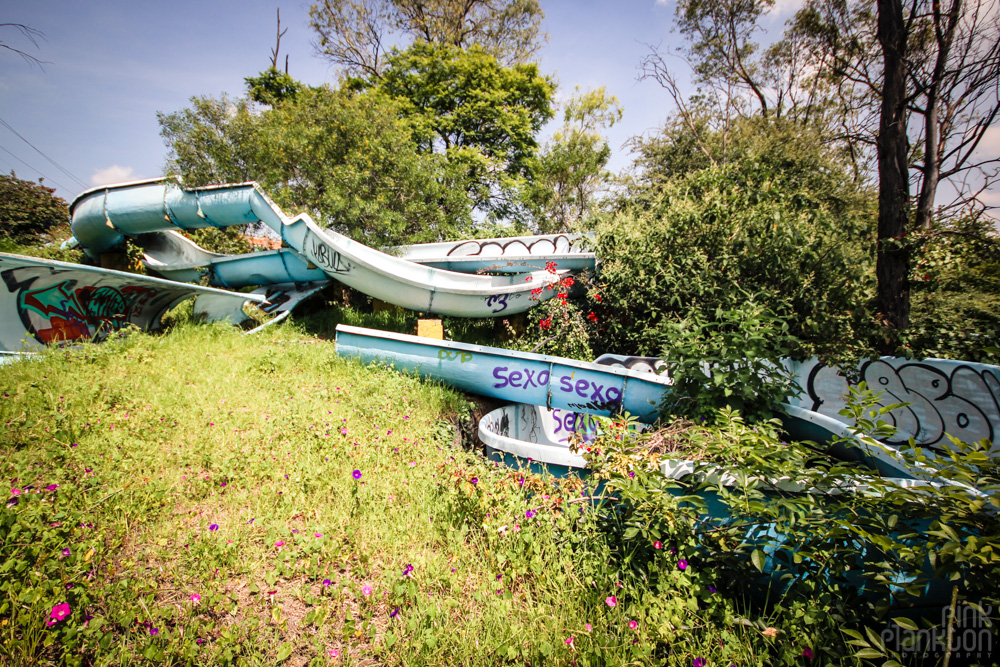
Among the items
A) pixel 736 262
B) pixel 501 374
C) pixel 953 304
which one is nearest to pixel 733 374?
pixel 501 374

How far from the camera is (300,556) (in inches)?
84.5

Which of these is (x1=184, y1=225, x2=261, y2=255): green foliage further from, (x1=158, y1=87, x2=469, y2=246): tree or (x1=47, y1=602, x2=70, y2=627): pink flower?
(x1=47, y1=602, x2=70, y2=627): pink flower

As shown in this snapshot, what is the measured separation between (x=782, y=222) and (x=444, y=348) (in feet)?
15.1

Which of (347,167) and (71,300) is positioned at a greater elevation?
(347,167)

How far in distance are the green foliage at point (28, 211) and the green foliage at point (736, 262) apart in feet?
49.7

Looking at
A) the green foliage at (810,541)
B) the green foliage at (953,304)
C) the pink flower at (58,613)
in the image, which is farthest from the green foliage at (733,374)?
the pink flower at (58,613)

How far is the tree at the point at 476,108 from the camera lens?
50.6 feet

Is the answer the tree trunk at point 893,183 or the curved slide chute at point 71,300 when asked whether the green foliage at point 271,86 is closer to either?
the curved slide chute at point 71,300

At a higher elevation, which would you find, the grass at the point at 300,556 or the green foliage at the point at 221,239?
the green foliage at the point at 221,239

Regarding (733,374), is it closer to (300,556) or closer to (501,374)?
(501,374)

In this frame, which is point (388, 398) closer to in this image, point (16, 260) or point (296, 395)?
point (296, 395)

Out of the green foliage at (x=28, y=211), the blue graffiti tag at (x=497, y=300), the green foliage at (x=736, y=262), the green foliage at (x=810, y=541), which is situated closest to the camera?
the green foliage at (x=810, y=541)

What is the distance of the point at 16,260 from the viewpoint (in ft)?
13.4

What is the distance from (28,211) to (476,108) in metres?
14.7
